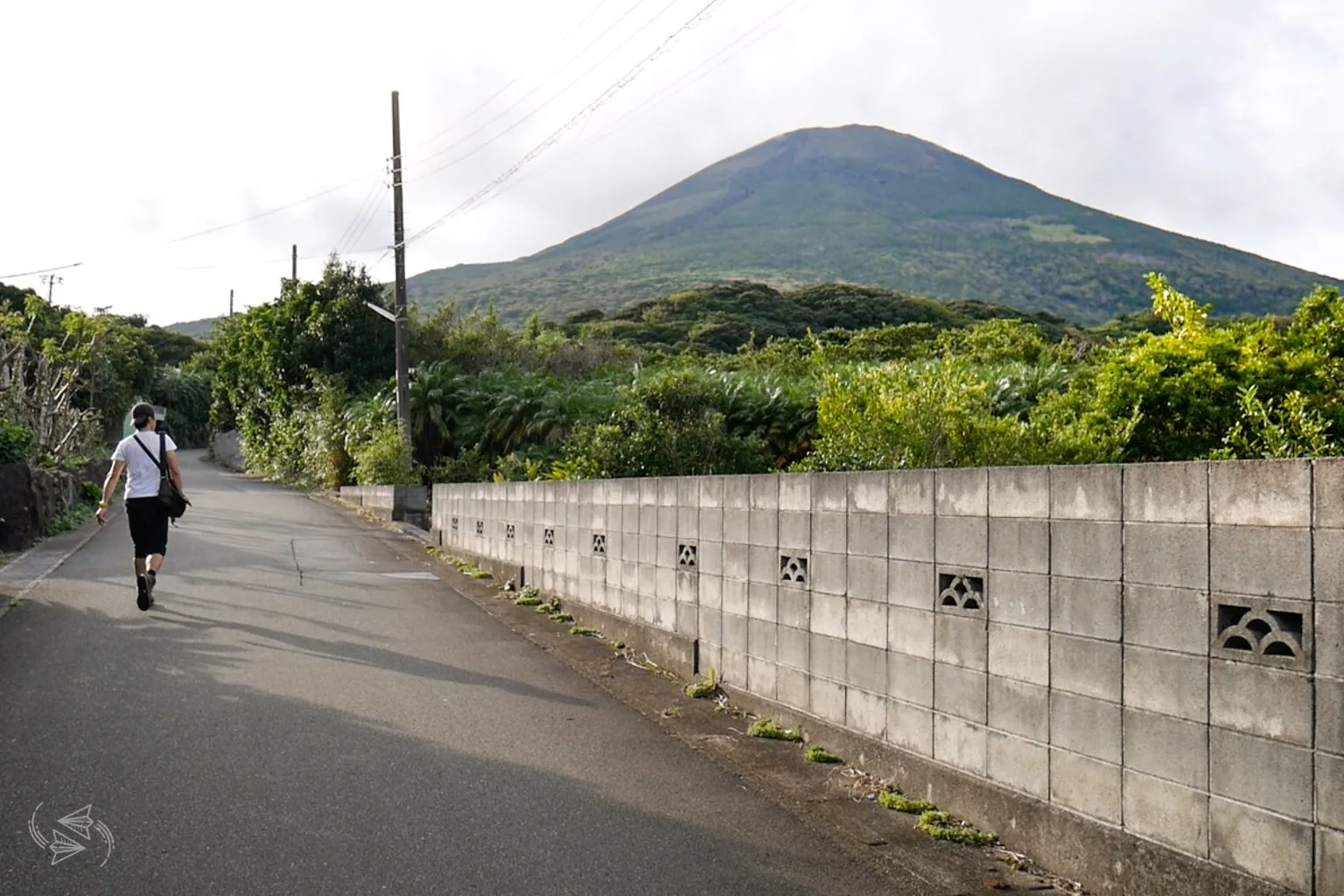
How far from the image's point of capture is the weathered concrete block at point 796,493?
6180 mm

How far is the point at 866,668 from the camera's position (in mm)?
5504

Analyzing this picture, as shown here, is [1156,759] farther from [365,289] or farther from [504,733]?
[365,289]

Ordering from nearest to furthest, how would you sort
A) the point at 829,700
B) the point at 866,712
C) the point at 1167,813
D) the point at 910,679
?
the point at 1167,813, the point at 910,679, the point at 866,712, the point at 829,700

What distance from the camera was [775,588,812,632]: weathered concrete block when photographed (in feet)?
20.0

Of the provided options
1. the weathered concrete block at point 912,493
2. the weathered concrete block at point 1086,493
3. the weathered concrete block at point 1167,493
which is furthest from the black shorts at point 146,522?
the weathered concrete block at point 1167,493

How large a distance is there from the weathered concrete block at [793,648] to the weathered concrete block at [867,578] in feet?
1.66

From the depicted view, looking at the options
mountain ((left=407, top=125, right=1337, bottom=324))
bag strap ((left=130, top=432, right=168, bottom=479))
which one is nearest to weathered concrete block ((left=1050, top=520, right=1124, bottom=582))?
bag strap ((left=130, top=432, right=168, bottom=479))

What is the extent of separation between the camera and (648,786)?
5379mm

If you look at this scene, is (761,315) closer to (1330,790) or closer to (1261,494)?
(1261,494)

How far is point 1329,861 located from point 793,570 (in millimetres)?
3366

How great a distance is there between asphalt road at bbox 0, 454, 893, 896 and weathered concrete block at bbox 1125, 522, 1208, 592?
4.82 feet

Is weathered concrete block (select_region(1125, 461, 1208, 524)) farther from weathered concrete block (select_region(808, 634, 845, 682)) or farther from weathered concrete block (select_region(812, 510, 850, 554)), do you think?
weathered concrete block (select_region(808, 634, 845, 682))

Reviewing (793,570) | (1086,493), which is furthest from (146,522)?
(1086,493)

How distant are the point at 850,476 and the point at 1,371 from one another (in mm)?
18293
